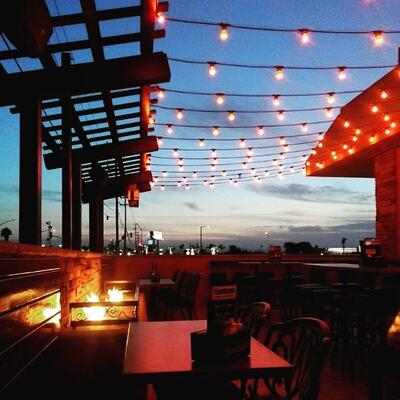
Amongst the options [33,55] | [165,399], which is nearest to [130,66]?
[33,55]

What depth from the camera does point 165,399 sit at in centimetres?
260

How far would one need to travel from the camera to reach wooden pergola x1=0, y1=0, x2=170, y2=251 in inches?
177

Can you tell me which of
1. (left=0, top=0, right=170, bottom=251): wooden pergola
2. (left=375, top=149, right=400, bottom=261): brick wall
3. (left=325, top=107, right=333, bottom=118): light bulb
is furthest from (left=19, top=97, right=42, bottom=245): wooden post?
(left=375, top=149, right=400, bottom=261): brick wall

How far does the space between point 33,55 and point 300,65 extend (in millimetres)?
4266

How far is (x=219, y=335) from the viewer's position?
2.16m

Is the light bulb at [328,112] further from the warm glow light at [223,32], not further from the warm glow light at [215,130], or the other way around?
the warm glow light at [223,32]

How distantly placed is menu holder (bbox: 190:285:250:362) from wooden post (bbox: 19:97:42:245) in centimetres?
302

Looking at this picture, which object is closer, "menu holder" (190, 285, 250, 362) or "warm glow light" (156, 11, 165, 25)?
"menu holder" (190, 285, 250, 362)

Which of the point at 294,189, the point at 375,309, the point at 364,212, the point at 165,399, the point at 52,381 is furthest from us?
the point at 294,189

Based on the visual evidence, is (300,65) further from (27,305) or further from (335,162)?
(27,305)

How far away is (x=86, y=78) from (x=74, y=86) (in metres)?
0.20

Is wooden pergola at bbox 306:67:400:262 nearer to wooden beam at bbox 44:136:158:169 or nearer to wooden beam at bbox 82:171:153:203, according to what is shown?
wooden beam at bbox 44:136:158:169

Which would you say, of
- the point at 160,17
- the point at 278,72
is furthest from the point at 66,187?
the point at 278,72

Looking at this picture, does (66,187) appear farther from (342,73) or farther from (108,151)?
(342,73)
